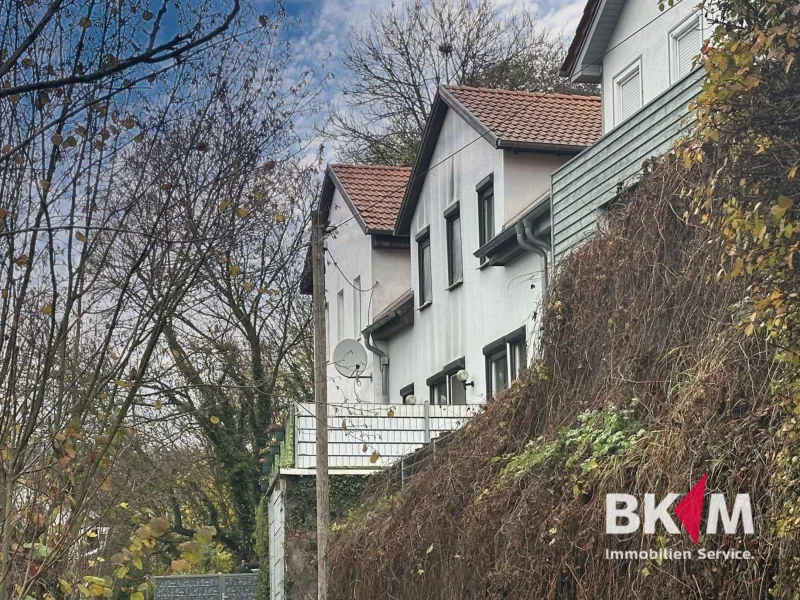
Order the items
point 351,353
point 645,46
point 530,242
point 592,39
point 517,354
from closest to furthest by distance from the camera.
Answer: point 645,46 < point 530,242 < point 592,39 < point 517,354 < point 351,353

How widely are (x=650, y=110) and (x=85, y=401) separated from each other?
8031mm

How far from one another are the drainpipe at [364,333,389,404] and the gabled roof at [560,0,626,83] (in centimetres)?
1025

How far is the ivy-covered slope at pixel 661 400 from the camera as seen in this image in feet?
24.1

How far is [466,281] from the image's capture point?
72.9 feet

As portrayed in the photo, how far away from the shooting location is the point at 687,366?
34.6ft

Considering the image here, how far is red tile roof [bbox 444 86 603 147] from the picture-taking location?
20.7 meters

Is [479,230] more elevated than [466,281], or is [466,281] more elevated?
[479,230]

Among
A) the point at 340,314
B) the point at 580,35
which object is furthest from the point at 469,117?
the point at 340,314

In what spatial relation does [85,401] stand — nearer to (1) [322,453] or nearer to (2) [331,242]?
(1) [322,453]

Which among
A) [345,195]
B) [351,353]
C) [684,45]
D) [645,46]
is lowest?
[351,353]

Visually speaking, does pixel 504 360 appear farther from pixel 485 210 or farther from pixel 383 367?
pixel 383 367

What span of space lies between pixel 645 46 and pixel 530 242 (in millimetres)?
3278

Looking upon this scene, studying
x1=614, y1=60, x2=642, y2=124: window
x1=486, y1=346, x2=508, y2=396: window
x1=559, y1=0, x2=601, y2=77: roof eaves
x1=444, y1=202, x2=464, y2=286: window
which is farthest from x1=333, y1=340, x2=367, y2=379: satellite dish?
x1=614, y1=60, x2=642, y2=124: window

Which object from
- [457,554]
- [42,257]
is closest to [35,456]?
[42,257]
